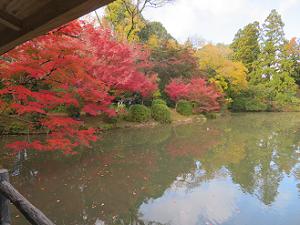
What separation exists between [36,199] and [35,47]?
2.62m

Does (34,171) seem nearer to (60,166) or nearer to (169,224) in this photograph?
(60,166)

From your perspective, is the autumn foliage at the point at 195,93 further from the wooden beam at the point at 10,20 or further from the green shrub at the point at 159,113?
the wooden beam at the point at 10,20

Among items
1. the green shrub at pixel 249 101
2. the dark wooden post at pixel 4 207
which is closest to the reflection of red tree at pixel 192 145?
the dark wooden post at pixel 4 207

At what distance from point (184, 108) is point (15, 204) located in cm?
1556

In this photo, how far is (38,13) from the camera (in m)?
1.07

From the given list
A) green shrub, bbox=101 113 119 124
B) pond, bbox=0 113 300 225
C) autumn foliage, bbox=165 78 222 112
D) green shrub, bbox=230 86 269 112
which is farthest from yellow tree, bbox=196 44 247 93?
pond, bbox=0 113 300 225

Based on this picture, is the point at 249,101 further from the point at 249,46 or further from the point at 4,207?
the point at 4,207

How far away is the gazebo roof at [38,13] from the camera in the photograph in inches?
36.7

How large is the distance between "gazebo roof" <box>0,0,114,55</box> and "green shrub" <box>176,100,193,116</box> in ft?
52.8

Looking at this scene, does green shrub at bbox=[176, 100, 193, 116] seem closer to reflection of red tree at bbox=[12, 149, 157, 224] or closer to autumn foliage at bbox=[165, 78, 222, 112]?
autumn foliage at bbox=[165, 78, 222, 112]

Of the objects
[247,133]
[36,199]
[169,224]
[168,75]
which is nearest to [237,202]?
[169,224]

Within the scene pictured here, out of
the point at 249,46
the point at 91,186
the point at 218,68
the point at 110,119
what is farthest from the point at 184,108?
the point at 249,46

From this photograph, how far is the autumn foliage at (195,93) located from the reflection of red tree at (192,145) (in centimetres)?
504

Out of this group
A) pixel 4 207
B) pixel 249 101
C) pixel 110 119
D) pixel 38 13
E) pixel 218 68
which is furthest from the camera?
pixel 249 101
